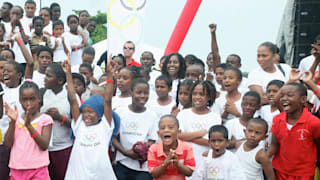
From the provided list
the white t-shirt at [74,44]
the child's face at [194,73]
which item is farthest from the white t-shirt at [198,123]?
the white t-shirt at [74,44]

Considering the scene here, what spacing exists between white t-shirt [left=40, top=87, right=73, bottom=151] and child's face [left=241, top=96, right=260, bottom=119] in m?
2.06

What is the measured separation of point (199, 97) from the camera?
4.93m

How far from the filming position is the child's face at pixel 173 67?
6371mm

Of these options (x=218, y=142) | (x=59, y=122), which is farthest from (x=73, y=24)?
(x=218, y=142)

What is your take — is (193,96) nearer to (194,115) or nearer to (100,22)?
(194,115)

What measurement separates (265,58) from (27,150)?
3.19 m

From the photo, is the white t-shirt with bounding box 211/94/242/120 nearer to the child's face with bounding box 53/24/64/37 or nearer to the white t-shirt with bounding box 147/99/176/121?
the white t-shirt with bounding box 147/99/176/121

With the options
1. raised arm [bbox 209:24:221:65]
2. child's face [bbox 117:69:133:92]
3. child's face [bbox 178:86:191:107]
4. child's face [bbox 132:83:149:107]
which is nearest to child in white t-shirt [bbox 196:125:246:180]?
child's face [bbox 178:86:191:107]

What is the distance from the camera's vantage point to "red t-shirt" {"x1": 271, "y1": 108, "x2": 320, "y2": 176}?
14.5ft

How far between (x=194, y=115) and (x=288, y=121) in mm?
1024

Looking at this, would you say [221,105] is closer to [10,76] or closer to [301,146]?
[301,146]

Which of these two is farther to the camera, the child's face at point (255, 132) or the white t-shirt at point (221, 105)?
the white t-shirt at point (221, 105)

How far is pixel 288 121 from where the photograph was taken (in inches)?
180

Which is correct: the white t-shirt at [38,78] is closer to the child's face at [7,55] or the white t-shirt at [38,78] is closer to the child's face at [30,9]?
the child's face at [7,55]
